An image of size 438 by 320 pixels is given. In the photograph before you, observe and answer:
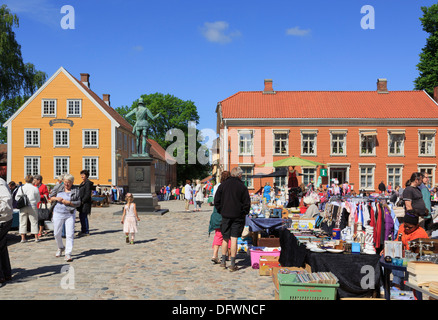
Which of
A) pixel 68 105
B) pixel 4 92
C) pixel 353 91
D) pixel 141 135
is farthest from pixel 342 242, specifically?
pixel 353 91

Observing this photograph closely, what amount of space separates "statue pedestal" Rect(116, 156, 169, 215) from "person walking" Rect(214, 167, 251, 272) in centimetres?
1375

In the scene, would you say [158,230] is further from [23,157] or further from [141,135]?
[23,157]

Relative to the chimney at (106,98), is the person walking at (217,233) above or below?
below

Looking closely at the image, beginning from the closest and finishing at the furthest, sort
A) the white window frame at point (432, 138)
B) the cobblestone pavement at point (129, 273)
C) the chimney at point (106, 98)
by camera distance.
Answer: the cobblestone pavement at point (129, 273) < the white window frame at point (432, 138) < the chimney at point (106, 98)

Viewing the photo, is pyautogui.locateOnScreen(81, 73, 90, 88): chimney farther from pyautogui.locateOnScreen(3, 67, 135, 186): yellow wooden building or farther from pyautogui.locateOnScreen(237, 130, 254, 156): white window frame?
pyautogui.locateOnScreen(237, 130, 254, 156): white window frame

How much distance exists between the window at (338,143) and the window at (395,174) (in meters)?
4.76

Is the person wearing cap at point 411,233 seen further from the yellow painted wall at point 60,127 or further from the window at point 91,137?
the window at point 91,137

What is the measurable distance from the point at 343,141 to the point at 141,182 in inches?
999

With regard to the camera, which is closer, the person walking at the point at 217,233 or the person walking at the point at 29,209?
the person walking at the point at 217,233

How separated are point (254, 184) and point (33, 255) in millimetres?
31662

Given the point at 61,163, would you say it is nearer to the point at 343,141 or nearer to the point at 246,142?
the point at 246,142

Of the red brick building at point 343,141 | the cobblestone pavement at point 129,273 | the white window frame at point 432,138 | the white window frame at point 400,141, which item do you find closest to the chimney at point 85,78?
the red brick building at point 343,141

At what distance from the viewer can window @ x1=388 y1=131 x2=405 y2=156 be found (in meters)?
Answer: 41.1

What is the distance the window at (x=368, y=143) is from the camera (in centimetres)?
4097
